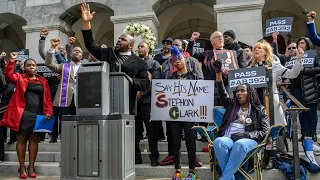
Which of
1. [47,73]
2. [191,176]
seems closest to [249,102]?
[191,176]

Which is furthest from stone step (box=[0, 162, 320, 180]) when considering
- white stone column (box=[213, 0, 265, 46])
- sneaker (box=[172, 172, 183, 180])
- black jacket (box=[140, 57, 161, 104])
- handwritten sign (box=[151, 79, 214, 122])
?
white stone column (box=[213, 0, 265, 46])

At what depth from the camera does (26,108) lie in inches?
206

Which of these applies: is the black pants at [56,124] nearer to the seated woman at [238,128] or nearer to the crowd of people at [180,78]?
the crowd of people at [180,78]

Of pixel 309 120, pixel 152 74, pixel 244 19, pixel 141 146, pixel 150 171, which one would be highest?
pixel 244 19

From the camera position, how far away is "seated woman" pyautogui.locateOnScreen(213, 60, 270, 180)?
3822 millimetres

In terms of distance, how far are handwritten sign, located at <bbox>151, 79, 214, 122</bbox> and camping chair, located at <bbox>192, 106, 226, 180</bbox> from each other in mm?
99

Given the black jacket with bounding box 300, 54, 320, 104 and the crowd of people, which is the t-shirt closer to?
the crowd of people

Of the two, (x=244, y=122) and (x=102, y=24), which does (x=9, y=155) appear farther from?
(x=102, y=24)

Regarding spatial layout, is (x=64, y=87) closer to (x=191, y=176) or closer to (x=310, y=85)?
(x=191, y=176)

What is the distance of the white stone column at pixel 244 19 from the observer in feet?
30.8

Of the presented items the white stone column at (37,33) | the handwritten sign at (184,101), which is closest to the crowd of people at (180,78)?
the handwritten sign at (184,101)

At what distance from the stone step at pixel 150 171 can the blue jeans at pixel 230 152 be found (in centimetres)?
81

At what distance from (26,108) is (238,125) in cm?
334

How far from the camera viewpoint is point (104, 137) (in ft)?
11.1
